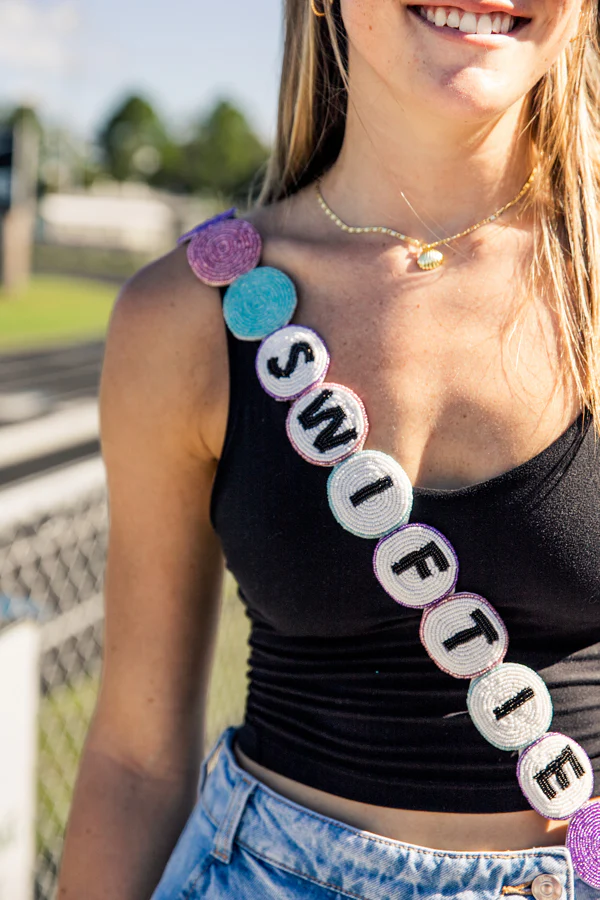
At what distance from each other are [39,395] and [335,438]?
20.8 metres

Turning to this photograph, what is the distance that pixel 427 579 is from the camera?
1252 mm

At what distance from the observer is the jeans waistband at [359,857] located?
119cm

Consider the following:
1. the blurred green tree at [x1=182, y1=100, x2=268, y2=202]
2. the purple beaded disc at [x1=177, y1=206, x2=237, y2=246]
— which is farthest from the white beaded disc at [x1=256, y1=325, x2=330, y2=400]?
the blurred green tree at [x1=182, y1=100, x2=268, y2=202]

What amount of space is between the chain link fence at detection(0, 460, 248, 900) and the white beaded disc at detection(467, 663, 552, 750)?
1.28 metres

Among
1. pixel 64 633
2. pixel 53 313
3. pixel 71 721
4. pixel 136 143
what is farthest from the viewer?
pixel 136 143

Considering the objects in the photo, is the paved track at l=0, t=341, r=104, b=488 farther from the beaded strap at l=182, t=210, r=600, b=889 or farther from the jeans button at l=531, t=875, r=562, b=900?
the jeans button at l=531, t=875, r=562, b=900

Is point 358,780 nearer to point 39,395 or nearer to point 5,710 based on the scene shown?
point 5,710

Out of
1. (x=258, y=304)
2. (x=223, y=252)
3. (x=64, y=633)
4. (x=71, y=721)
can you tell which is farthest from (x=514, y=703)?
(x=64, y=633)

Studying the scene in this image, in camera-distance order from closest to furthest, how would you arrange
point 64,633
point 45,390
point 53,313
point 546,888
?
point 546,888 → point 64,633 → point 45,390 → point 53,313

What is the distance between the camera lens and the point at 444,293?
1400 mm

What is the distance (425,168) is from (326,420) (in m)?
0.41

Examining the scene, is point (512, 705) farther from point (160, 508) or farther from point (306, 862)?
point (160, 508)

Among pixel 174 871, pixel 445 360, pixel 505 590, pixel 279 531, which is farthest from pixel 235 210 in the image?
pixel 174 871

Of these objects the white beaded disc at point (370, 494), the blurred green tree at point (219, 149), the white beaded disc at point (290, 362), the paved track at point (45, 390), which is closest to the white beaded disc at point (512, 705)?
the white beaded disc at point (370, 494)
